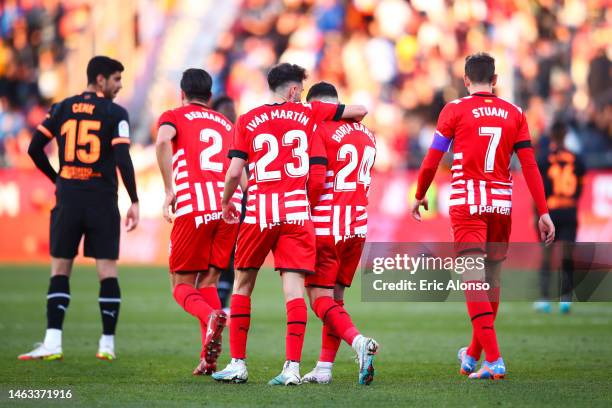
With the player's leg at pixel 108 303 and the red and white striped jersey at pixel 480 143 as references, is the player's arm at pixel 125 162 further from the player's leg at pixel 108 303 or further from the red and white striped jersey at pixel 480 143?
the red and white striped jersey at pixel 480 143

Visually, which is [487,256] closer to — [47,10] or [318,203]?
[318,203]

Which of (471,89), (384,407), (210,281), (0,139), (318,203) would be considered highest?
(0,139)

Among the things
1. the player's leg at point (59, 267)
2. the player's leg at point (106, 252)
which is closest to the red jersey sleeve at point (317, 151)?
the player's leg at point (106, 252)

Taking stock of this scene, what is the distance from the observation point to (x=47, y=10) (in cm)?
2792

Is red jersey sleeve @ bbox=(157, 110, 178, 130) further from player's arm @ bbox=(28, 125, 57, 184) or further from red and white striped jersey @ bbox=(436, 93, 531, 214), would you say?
red and white striped jersey @ bbox=(436, 93, 531, 214)

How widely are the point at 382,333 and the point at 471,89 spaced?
430 cm

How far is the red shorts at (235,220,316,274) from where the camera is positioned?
726cm

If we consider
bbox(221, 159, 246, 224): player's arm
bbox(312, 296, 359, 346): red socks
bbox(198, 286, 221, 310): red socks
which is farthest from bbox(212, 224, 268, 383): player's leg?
bbox(198, 286, 221, 310): red socks

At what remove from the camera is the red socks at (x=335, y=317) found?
725 centimetres

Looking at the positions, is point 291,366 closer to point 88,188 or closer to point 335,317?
point 335,317

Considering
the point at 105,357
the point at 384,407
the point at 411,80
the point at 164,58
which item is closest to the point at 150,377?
the point at 105,357

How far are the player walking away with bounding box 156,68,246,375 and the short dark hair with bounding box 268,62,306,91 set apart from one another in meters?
1.01

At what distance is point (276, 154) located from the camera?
727 cm

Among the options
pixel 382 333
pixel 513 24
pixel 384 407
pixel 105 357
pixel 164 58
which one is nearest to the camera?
pixel 384 407
